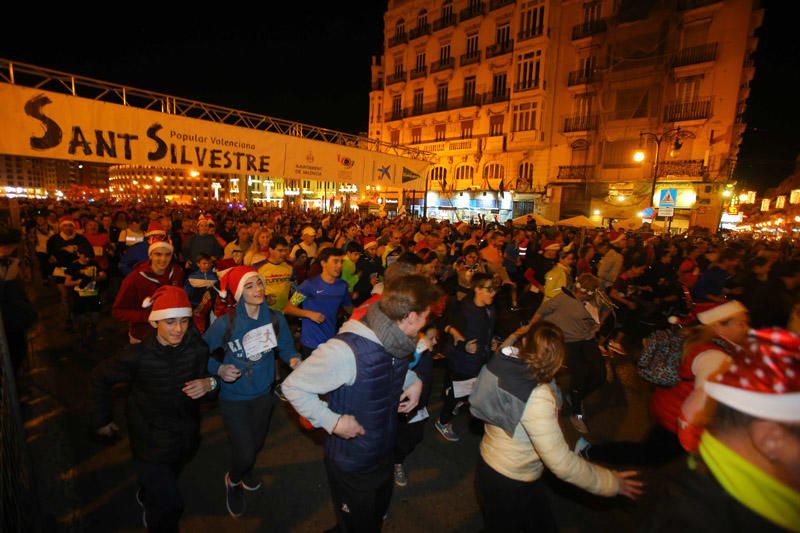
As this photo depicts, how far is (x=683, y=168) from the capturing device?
23766 mm

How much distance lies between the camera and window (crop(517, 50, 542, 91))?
2881 cm

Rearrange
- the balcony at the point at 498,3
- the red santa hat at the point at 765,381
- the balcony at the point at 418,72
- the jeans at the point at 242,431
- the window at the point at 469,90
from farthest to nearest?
the balcony at the point at 418,72 < the window at the point at 469,90 < the balcony at the point at 498,3 < the jeans at the point at 242,431 < the red santa hat at the point at 765,381

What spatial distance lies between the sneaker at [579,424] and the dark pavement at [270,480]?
0.08m

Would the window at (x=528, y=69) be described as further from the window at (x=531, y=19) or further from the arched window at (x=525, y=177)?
the arched window at (x=525, y=177)

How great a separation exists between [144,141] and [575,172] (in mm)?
27141

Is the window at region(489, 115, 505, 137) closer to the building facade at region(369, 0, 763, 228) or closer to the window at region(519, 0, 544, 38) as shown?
the building facade at region(369, 0, 763, 228)

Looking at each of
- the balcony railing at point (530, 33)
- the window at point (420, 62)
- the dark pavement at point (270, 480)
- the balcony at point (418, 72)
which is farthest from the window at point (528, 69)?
the dark pavement at point (270, 480)

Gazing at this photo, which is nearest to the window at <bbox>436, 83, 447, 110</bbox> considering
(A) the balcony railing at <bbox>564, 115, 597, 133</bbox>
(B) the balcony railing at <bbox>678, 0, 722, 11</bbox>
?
(A) the balcony railing at <bbox>564, 115, 597, 133</bbox>

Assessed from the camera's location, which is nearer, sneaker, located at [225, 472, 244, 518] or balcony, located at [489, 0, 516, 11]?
sneaker, located at [225, 472, 244, 518]

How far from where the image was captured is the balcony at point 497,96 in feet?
Result: 102

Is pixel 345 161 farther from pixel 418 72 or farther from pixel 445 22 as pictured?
pixel 445 22

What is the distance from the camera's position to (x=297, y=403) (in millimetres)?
1914

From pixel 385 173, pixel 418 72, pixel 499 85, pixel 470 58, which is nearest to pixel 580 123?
pixel 499 85

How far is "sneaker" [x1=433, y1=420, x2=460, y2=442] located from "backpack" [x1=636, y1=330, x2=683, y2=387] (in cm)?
201
